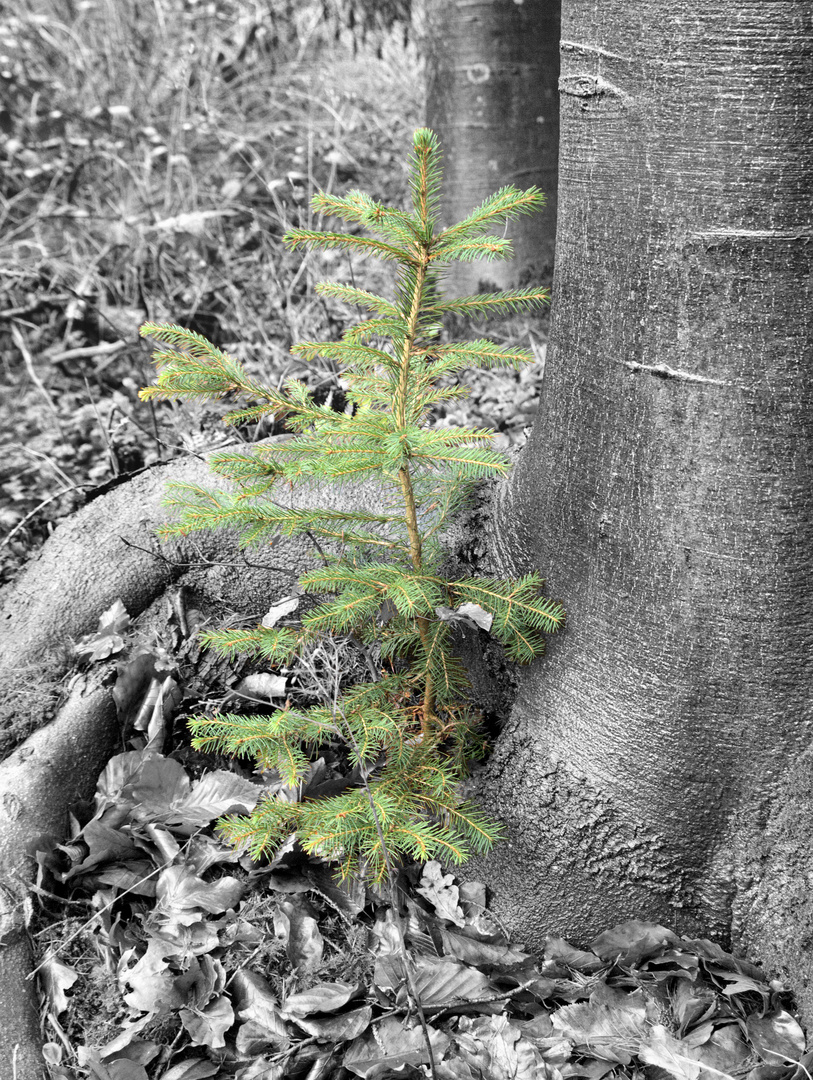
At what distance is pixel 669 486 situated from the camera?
161 centimetres

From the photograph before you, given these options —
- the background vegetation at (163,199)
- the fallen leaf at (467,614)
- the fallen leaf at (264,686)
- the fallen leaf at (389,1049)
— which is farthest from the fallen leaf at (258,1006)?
the background vegetation at (163,199)

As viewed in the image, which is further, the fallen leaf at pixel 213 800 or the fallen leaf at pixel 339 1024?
the fallen leaf at pixel 213 800

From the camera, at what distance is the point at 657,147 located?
1469 millimetres

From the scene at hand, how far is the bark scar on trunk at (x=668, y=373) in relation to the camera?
1.52 metres

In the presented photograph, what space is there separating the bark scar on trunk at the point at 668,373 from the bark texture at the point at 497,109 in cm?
184

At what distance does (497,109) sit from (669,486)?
2.33 meters

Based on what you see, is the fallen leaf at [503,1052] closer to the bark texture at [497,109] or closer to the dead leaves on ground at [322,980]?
the dead leaves on ground at [322,980]

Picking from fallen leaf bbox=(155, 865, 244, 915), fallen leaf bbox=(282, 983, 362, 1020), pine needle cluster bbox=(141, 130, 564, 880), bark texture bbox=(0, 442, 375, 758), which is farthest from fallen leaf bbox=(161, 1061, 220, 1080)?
bark texture bbox=(0, 442, 375, 758)

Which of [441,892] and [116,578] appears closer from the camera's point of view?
[441,892]

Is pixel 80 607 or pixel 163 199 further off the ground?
pixel 163 199

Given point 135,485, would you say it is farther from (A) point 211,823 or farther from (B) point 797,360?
(B) point 797,360

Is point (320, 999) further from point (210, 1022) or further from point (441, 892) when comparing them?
point (441, 892)

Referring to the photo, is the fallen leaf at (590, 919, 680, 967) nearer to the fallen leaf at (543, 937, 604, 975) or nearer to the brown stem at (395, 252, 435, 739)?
the fallen leaf at (543, 937, 604, 975)

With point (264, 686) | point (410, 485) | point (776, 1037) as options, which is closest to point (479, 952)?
point (776, 1037)
